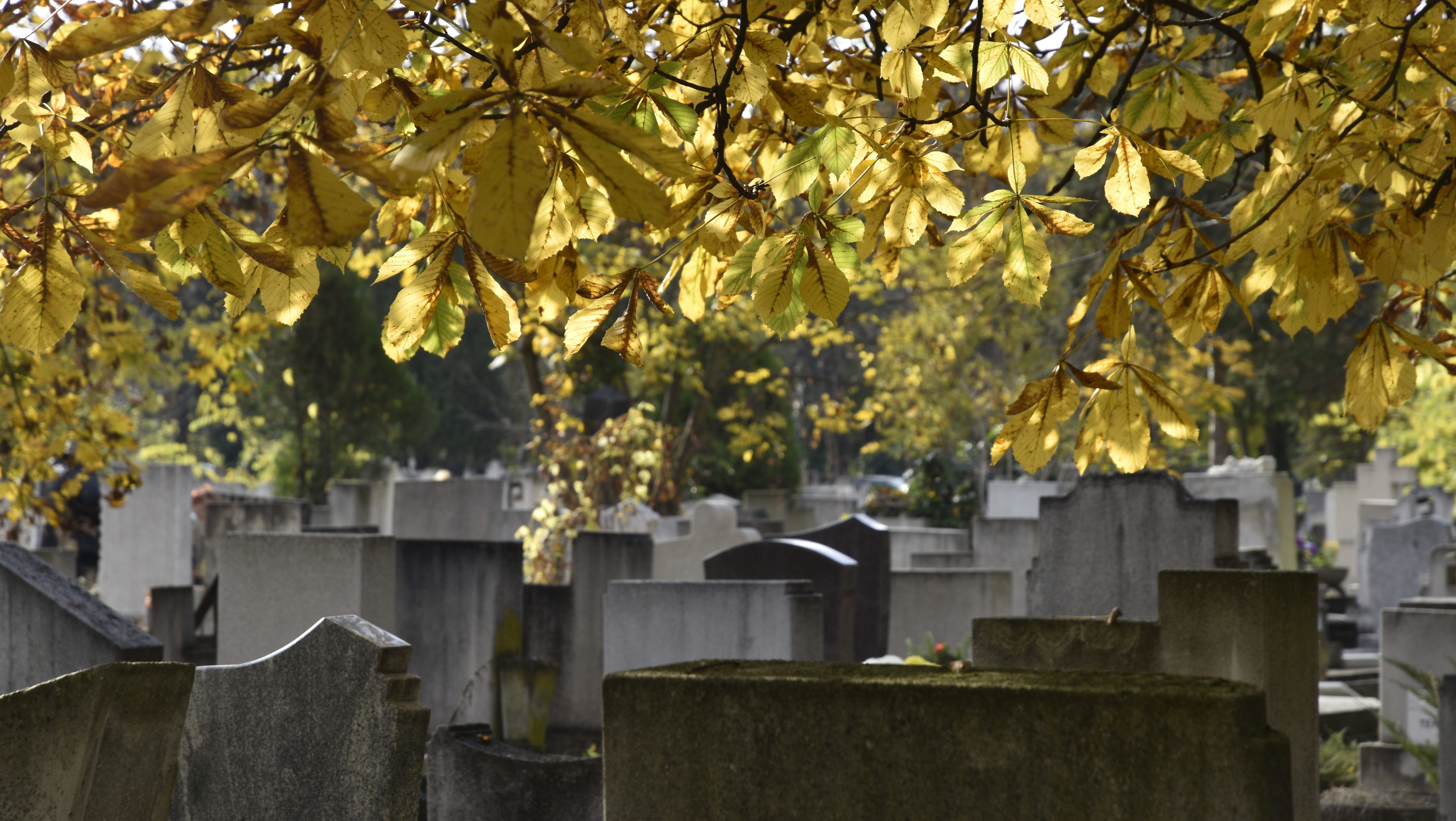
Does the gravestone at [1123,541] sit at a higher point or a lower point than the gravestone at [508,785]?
higher

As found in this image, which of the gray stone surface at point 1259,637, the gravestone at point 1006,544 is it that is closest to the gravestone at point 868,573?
the gravestone at point 1006,544

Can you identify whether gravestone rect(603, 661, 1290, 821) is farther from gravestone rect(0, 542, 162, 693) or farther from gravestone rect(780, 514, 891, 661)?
gravestone rect(780, 514, 891, 661)

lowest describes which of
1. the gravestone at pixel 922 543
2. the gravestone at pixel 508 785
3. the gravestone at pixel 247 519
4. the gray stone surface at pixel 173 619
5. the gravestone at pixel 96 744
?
the gravestone at pixel 508 785

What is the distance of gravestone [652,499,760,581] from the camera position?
36.9 ft

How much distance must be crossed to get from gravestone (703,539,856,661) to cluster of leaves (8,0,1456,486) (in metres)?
4.64

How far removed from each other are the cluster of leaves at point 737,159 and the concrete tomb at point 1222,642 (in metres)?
0.78

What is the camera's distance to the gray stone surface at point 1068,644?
11.1 feet

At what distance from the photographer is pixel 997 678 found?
205 centimetres

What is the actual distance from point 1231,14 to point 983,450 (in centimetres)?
1697

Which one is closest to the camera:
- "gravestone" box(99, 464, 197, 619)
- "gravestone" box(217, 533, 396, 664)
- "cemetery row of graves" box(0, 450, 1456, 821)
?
"cemetery row of graves" box(0, 450, 1456, 821)

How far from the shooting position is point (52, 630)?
4.20 metres

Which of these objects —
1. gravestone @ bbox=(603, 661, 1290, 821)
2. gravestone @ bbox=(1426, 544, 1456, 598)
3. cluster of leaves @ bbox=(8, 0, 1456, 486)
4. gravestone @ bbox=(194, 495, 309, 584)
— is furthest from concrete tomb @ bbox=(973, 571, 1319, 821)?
gravestone @ bbox=(194, 495, 309, 584)

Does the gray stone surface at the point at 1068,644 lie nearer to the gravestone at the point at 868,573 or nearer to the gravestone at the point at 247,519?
the gravestone at the point at 868,573

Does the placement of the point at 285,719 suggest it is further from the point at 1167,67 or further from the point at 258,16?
the point at 1167,67
